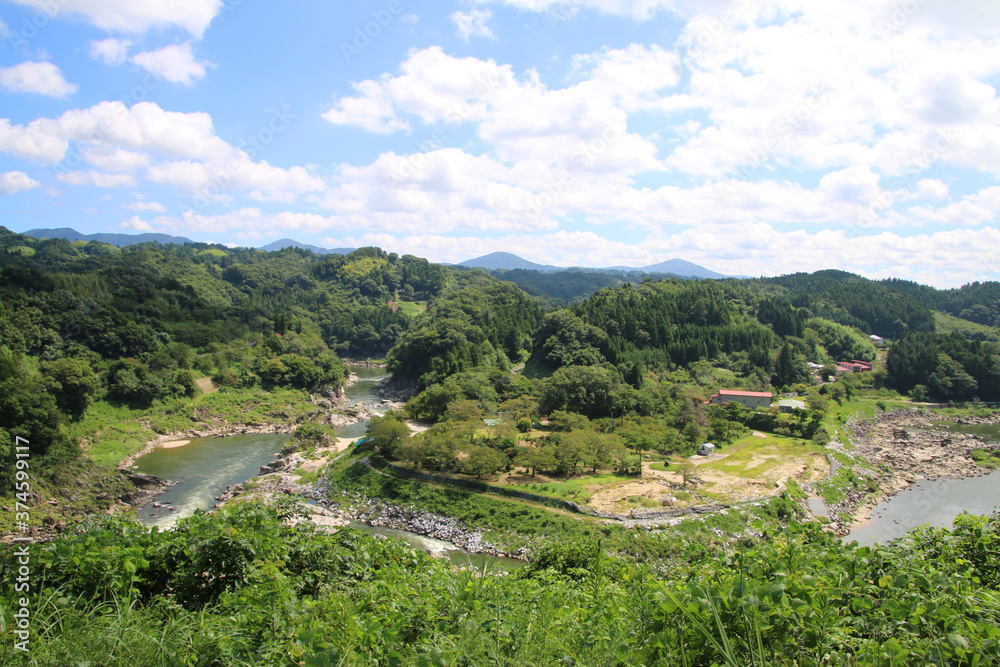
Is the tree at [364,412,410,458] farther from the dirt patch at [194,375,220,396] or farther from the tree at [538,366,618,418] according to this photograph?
the dirt patch at [194,375,220,396]

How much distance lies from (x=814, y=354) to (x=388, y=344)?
60233 mm

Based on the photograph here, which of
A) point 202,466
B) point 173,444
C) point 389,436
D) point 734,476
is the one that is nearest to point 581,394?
point 734,476

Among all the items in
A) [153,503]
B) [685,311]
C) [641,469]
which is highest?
[685,311]

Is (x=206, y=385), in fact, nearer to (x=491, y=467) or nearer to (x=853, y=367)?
(x=491, y=467)

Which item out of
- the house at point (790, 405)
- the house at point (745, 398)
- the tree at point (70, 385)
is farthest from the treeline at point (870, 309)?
the tree at point (70, 385)

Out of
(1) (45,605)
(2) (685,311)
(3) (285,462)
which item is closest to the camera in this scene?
(1) (45,605)

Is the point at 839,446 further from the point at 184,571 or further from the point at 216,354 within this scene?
the point at 216,354

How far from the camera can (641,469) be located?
80.6 ft

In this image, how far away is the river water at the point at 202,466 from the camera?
2241 cm

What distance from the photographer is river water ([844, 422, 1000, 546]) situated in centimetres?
2220

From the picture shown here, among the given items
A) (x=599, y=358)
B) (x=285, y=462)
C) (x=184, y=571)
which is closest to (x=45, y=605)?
(x=184, y=571)

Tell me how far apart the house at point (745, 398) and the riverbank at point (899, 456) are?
633cm

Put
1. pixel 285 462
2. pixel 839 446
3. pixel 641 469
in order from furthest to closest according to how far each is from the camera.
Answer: pixel 839 446 → pixel 285 462 → pixel 641 469

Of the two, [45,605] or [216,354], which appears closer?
[45,605]
